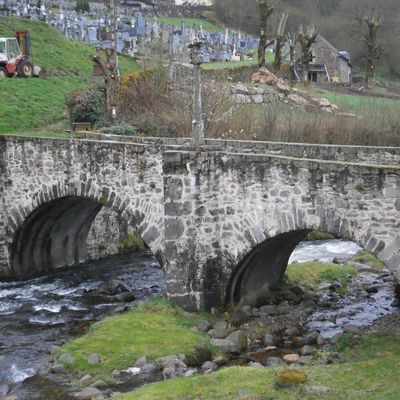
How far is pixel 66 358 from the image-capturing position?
14.8 meters

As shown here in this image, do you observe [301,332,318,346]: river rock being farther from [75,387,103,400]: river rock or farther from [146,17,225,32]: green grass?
[146,17,225,32]: green grass

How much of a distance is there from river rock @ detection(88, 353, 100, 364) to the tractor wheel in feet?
84.7

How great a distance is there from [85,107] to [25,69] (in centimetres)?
946

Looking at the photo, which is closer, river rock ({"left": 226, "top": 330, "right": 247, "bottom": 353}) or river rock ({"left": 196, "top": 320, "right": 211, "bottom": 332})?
river rock ({"left": 226, "top": 330, "right": 247, "bottom": 353})

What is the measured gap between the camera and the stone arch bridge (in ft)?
47.4

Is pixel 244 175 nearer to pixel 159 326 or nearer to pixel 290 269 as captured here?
pixel 159 326

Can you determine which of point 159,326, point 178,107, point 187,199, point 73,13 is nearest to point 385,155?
point 187,199

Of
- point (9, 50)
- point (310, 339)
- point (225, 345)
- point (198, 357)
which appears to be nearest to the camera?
point (198, 357)

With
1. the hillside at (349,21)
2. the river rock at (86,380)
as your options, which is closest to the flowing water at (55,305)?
the river rock at (86,380)

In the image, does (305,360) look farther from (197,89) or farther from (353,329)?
(197,89)

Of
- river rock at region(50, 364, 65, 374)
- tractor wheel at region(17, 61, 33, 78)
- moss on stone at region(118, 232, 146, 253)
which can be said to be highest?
tractor wheel at region(17, 61, 33, 78)

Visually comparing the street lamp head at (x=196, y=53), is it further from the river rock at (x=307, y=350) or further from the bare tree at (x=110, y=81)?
the bare tree at (x=110, y=81)

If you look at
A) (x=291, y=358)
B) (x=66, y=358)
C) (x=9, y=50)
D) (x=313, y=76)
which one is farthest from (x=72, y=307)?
(x=313, y=76)

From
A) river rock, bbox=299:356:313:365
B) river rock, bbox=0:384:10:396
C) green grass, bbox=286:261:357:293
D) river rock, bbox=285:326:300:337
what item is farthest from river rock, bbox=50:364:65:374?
green grass, bbox=286:261:357:293
